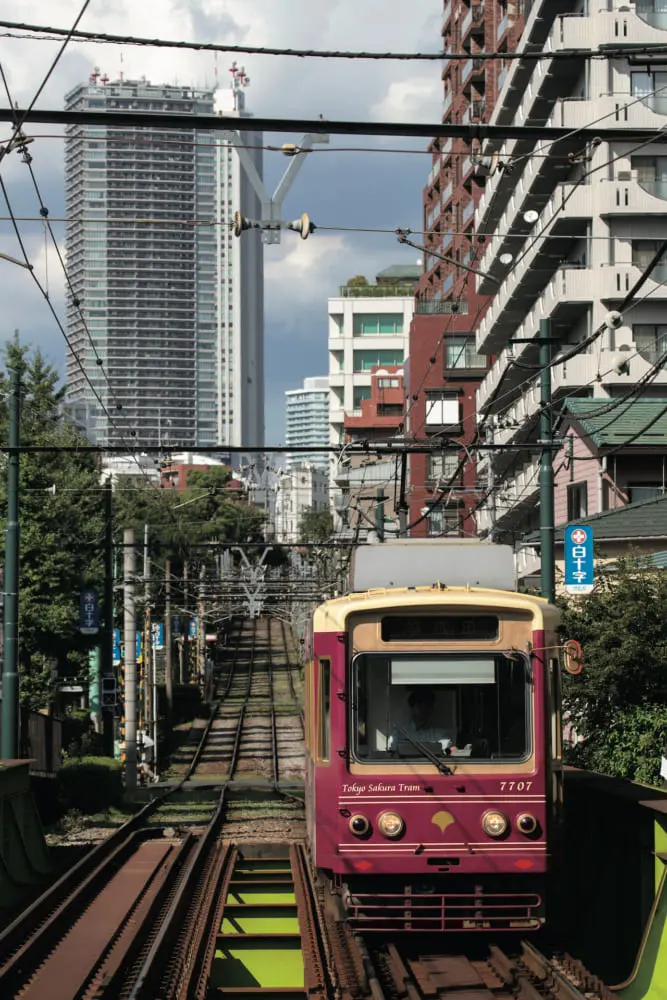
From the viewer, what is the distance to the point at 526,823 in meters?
10.4

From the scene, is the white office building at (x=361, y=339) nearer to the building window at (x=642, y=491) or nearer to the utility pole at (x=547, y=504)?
the building window at (x=642, y=491)

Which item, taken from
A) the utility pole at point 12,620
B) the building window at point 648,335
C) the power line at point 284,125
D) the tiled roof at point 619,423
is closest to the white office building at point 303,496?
the building window at point 648,335

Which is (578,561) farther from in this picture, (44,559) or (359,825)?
(44,559)

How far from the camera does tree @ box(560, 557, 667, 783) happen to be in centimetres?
1706

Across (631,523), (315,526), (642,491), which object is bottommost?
(631,523)

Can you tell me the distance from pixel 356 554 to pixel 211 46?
5020 mm

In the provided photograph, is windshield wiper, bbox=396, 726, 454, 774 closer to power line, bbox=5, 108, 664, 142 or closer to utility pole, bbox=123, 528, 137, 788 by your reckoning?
power line, bbox=5, 108, 664, 142

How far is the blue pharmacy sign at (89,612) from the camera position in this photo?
36562mm

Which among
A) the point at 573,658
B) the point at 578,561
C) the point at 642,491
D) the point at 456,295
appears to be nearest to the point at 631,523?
A: the point at 642,491

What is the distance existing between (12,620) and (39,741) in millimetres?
6840

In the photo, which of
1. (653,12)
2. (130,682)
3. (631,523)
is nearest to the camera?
(631,523)

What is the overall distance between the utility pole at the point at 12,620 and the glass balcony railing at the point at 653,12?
78.7 ft

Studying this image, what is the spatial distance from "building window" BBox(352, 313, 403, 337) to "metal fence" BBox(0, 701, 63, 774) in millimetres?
77224

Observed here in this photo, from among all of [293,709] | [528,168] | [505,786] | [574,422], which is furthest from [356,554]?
[293,709]
